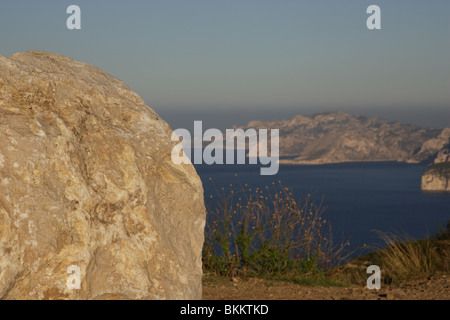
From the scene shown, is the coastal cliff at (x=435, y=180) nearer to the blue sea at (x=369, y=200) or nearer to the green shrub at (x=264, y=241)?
the blue sea at (x=369, y=200)

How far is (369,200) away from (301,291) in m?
80.9

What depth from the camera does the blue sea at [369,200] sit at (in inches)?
2263

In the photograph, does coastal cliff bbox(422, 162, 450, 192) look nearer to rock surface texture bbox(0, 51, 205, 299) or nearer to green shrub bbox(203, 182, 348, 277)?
green shrub bbox(203, 182, 348, 277)

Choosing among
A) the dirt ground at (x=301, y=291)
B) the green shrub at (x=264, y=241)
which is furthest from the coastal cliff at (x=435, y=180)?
the dirt ground at (x=301, y=291)

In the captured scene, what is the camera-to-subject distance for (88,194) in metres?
3.45

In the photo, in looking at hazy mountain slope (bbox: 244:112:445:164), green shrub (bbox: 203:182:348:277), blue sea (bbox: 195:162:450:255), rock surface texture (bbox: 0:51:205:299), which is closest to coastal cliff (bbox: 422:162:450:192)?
blue sea (bbox: 195:162:450:255)

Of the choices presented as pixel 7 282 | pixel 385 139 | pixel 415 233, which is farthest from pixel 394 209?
pixel 385 139

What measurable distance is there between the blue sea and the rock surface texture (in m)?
32.7

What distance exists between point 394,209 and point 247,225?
240 feet

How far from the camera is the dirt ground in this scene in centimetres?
491

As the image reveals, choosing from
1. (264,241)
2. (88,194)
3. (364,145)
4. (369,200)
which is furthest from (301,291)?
(364,145)

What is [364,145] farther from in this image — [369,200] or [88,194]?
[88,194]
